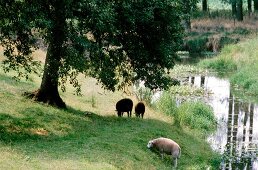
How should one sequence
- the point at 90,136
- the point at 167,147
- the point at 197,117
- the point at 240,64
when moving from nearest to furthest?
the point at 167,147, the point at 90,136, the point at 197,117, the point at 240,64

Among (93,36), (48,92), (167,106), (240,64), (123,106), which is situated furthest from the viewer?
(240,64)

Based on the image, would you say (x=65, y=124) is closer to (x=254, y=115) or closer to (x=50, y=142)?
(x=50, y=142)

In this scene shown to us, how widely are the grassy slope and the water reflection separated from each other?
1.08m

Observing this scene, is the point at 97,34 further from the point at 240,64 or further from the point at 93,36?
the point at 240,64

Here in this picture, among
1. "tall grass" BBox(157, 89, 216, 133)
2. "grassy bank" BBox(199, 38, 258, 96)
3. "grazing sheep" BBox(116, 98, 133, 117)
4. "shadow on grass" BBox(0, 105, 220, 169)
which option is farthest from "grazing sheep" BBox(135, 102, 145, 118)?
"grassy bank" BBox(199, 38, 258, 96)

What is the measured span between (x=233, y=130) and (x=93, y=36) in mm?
10719

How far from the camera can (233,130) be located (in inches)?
1257

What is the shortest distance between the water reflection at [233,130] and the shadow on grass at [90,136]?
1.24 metres

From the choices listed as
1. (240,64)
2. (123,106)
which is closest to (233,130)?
(123,106)

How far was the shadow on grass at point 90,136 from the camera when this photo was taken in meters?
20.3

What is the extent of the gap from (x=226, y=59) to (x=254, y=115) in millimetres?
21316

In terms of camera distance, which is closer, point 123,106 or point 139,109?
point 123,106

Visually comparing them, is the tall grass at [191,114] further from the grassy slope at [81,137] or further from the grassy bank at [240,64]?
the grassy bank at [240,64]

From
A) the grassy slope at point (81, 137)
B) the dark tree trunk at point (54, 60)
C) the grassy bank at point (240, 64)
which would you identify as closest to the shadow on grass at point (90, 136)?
the grassy slope at point (81, 137)
